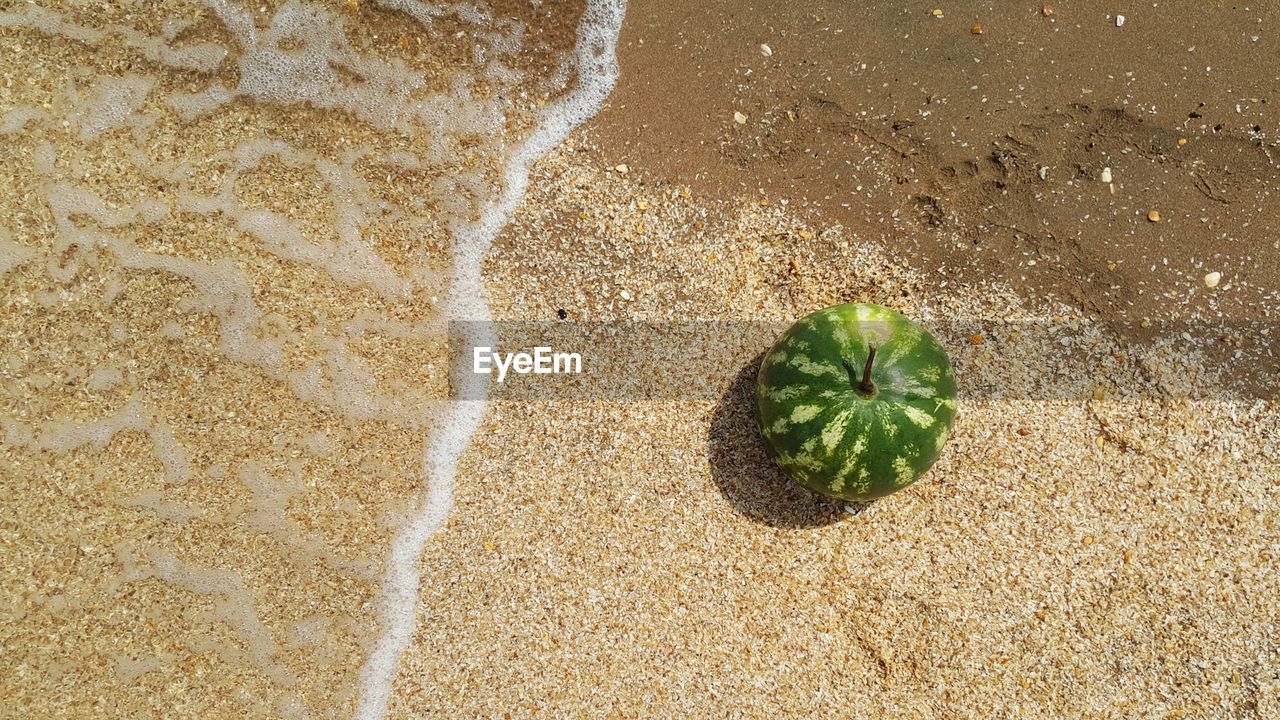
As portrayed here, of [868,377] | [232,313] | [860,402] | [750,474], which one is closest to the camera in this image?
[868,377]

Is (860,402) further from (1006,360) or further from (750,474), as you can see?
(1006,360)

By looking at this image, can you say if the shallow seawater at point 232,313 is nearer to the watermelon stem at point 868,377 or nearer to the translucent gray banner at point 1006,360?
the translucent gray banner at point 1006,360

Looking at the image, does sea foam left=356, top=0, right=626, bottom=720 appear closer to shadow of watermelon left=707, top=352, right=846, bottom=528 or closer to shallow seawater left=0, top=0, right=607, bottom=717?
shallow seawater left=0, top=0, right=607, bottom=717

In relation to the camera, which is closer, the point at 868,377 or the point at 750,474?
the point at 868,377

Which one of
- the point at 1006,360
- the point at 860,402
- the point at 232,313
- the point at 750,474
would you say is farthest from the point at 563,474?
the point at 1006,360

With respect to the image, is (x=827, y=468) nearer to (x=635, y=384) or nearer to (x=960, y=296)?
(x=635, y=384)

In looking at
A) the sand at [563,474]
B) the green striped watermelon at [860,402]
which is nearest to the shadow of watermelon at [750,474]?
the sand at [563,474]
